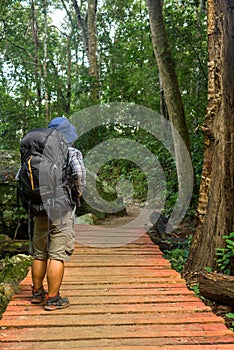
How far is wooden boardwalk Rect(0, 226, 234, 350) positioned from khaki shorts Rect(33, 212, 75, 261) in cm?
52

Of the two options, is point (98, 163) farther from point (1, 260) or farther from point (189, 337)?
point (189, 337)

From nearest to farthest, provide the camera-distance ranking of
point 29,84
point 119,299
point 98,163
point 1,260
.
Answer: point 119,299 → point 1,260 → point 98,163 → point 29,84

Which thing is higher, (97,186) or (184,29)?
(184,29)

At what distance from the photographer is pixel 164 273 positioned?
518 centimetres

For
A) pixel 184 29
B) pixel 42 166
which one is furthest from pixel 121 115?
pixel 42 166

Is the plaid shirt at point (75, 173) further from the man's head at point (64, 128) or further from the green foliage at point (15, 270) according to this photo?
the green foliage at point (15, 270)

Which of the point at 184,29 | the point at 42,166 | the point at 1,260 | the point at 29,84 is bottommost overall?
the point at 1,260

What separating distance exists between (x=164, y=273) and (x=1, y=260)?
3.25 meters

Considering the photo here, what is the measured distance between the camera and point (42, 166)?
12.0 feet

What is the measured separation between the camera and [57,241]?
12.7 feet

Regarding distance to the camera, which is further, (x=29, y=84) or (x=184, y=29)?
A: (x=29, y=84)

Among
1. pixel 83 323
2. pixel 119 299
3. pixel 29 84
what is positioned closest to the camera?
pixel 83 323

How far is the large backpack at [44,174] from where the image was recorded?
368 cm

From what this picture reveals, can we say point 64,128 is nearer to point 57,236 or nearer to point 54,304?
point 57,236
